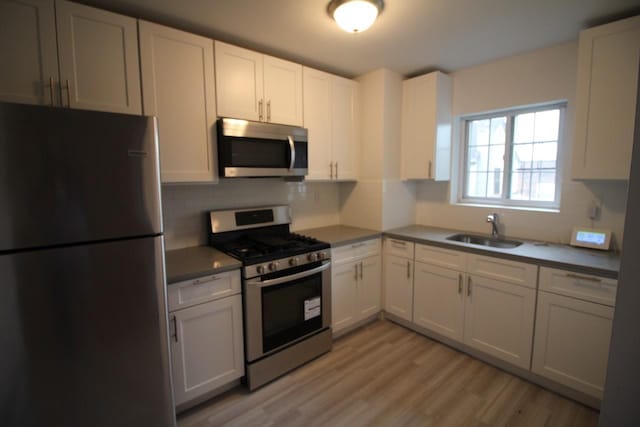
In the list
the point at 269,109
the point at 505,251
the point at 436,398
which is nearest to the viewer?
the point at 436,398

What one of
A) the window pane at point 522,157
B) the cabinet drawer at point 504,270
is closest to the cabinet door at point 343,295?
the cabinet drawer at point 504,270

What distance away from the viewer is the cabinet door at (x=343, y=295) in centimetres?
258

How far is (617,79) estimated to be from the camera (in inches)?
74.2

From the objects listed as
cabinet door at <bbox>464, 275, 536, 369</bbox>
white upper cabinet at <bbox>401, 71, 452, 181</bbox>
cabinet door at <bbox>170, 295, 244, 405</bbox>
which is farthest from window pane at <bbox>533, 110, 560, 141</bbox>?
cabinet door at <bbox>170, 295, 244, 405</bbox>

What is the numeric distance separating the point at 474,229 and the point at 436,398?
1595 millimetres

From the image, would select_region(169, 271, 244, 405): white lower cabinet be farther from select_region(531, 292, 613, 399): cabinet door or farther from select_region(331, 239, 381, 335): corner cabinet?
select_region(531, 292, 613, 399): cabinet door

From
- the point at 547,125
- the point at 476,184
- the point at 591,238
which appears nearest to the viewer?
the point at 591,238

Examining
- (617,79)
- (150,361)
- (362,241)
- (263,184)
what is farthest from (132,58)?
(617,79)

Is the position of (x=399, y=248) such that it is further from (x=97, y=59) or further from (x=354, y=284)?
(x=97, y=59)

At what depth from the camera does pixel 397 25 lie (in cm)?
200

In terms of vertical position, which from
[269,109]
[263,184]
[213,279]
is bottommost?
[213,279]

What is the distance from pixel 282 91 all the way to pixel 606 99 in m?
2.22

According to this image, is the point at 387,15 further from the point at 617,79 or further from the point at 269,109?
the point at 617,79

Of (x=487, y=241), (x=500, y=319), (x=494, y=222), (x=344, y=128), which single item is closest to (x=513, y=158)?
(x=494, y=222)
